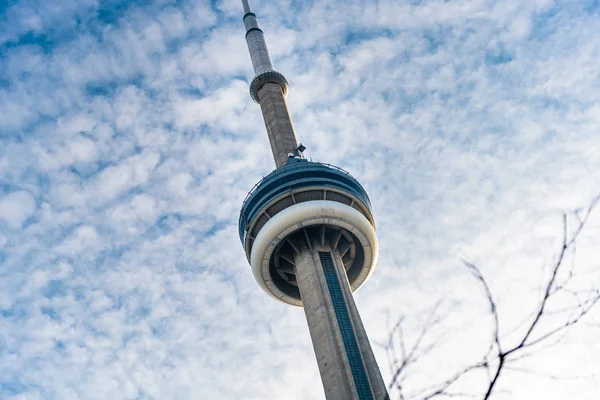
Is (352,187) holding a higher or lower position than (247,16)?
lower

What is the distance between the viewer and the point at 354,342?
43.2m

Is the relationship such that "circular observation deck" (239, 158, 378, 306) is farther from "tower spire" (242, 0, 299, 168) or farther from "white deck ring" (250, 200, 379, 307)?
"tower spire" (242, 0, 299, 168)

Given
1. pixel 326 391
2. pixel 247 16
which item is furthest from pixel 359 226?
pixel 247 16

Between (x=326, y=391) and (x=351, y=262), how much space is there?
15545 mm

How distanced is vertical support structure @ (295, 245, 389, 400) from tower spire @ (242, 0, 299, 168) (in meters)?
14.3

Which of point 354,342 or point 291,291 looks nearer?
point 354,342

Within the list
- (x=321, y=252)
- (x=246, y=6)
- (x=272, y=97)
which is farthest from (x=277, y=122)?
(x=246, y=6)

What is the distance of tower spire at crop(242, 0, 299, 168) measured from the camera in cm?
6153

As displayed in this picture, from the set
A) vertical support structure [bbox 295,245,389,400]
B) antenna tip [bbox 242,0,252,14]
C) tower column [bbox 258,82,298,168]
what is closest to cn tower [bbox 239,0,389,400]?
vertical support structure [bbox 295,245,389,400]

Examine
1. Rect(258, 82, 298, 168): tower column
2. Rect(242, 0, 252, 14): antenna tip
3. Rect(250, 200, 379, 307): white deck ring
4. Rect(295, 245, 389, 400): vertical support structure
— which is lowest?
Rect(295, 245, 389, 400): vertical support structure

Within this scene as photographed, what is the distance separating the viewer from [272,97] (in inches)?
2628

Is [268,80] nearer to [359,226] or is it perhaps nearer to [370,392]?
[359,226]

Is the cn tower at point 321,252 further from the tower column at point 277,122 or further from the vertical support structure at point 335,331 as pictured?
the tower column at point 277,122

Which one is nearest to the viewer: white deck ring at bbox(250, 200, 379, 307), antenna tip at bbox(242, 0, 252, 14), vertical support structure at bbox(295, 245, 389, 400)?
vertical support structure at bbox(295, 245, 389, 400)
